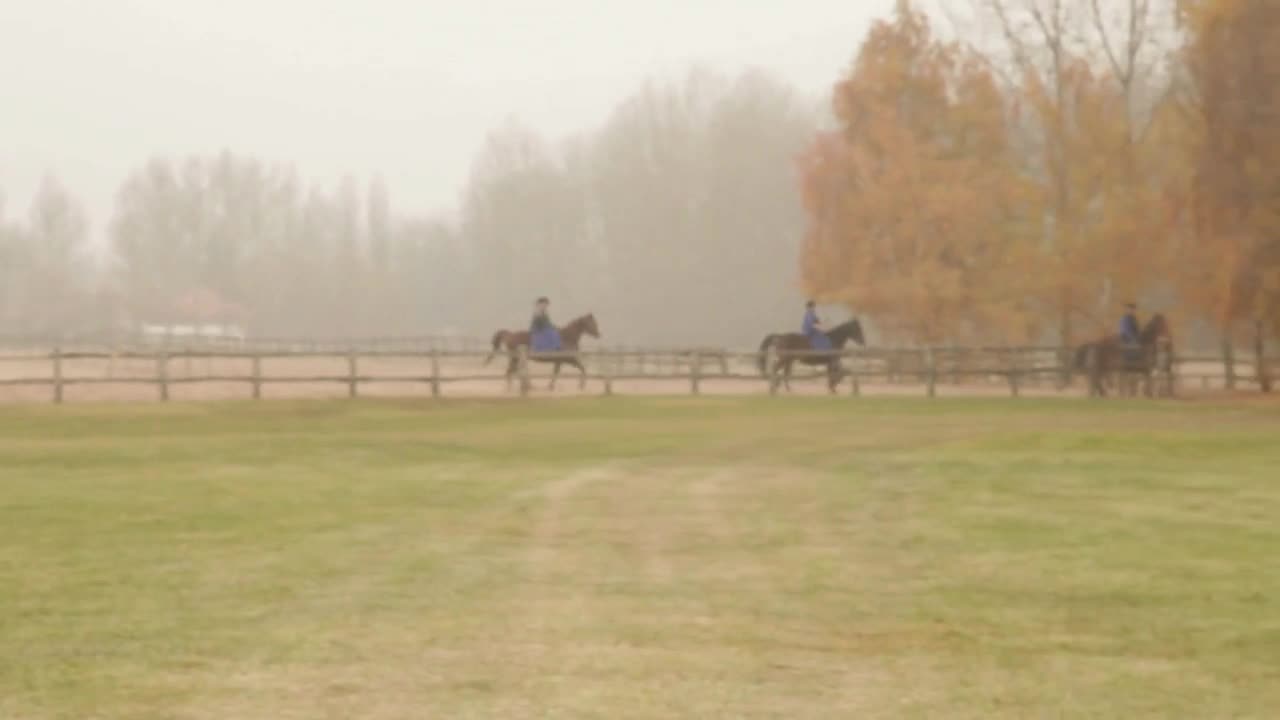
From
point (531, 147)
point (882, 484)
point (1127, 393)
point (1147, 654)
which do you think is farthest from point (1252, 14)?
point (531, 147)

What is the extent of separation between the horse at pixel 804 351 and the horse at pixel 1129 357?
4.50m

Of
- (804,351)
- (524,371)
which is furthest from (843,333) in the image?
(524,371)

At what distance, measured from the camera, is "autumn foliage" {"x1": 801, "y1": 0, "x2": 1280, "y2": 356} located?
35.0 metres

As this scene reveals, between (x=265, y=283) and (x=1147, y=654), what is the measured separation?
113m

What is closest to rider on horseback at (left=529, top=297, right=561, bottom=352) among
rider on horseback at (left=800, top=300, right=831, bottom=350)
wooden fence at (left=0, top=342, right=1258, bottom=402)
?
wooden fence at (left=0, top=342, right=1258, bottom=402)

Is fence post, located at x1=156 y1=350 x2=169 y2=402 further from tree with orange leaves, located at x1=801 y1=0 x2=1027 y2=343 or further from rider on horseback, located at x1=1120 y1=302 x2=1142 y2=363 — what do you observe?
rider on horseback, located at x1=1120 y1=302 x2=1142 y2=363

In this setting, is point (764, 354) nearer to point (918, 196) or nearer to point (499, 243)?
point (918, 196)

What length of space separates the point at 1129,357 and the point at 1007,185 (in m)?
6.77

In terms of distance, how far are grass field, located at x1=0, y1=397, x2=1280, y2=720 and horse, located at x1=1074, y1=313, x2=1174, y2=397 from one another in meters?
12.5

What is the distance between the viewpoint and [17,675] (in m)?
7.12

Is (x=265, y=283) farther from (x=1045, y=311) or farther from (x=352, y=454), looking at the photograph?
(x=352, y=454)

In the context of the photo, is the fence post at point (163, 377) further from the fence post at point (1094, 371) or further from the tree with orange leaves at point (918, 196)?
the fence post at point (1094, 371)

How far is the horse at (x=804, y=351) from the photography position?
3428cm

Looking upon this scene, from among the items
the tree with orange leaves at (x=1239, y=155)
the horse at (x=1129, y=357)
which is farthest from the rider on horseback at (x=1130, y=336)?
the tree with orange leaves at (x=1239, y=155)
